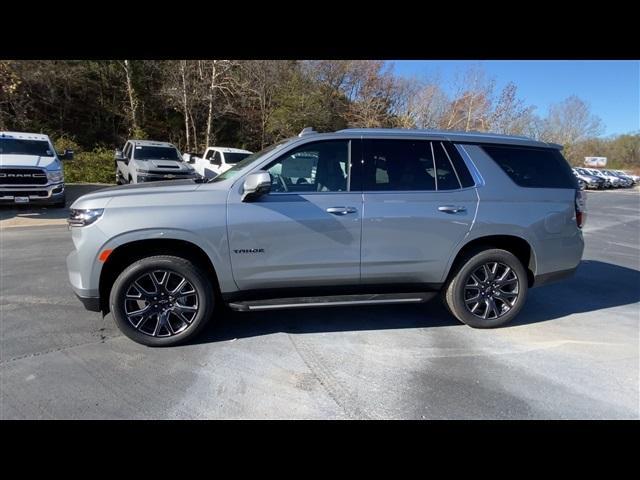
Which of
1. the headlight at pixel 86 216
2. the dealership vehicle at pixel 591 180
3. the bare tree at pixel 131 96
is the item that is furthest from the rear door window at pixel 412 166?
the dealership vehicle at pixel 591 180

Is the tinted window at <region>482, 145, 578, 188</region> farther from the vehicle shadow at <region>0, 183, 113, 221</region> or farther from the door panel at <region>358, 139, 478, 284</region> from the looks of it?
the vehicle shadow at <region>0, 183, 113, 221</region>

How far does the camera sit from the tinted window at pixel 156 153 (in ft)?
43.2

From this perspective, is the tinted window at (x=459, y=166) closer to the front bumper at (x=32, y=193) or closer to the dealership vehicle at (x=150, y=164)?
the dealership vehicle at (x=150, y=164)

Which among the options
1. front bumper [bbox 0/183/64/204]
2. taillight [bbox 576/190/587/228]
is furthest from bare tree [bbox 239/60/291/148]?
taillight [bbox 576/190/587/228]

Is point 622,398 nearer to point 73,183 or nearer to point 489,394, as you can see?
point 489,394

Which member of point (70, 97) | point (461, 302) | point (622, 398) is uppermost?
point (70, 97)

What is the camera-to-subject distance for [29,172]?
8.90 metres

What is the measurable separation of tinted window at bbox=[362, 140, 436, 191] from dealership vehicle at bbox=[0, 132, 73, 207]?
30.3 ft

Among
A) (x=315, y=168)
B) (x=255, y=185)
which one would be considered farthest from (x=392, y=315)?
(x=255, y=185)

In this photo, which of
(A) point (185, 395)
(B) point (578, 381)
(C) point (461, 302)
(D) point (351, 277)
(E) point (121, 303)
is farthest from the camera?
(C) point (461, 302)
